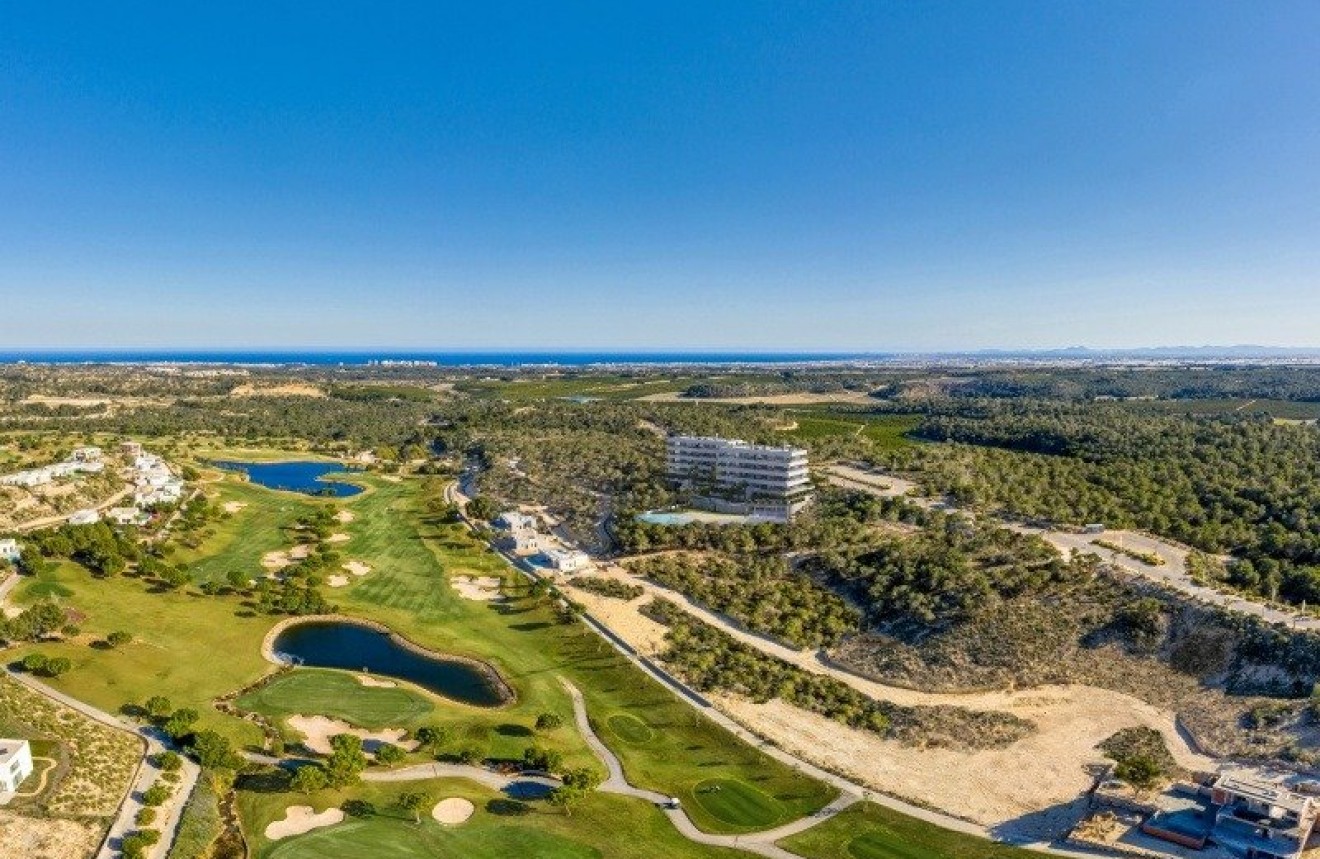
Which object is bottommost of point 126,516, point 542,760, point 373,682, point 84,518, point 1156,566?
point 373,682

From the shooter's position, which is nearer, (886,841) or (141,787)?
(886,841)

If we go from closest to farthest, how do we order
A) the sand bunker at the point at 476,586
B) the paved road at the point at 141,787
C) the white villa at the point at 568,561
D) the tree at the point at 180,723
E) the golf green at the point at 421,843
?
the paved road at the point at 141,787
the golf green at the point at 421,843
the tree at the point at 180,723
the sand bunker at the point at 476,586
the white villa at the point at 568,561

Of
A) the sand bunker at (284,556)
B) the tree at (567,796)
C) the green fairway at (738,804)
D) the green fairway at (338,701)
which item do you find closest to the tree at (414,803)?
the tree at (567,796)

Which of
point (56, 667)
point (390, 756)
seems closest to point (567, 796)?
point (390, 756)

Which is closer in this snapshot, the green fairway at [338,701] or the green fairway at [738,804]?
the green fairway at [738,804]

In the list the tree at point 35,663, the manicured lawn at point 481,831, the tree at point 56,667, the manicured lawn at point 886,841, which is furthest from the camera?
the tree at point 56,667

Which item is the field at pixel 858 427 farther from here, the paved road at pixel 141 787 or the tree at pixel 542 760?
the paved road at pixel 141 787

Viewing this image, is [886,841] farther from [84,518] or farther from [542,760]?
[84,518]

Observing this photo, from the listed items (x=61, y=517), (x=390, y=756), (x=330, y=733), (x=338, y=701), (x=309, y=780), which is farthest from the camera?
(x=61, y=517)
